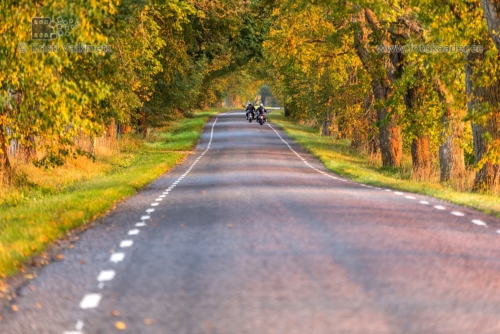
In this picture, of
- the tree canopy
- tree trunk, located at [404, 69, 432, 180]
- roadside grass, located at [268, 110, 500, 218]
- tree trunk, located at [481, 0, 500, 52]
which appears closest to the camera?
the tree canopy

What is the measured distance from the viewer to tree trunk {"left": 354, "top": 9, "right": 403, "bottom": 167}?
36844 mm

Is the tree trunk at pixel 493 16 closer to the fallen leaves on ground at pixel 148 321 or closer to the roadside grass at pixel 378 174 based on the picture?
the roadside grass at pixel 378 174

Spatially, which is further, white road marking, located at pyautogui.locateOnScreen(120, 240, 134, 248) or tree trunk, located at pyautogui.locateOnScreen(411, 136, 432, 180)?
tree trunk, located at pyautogui.locateOnScreen(411, 136, 432, 180)

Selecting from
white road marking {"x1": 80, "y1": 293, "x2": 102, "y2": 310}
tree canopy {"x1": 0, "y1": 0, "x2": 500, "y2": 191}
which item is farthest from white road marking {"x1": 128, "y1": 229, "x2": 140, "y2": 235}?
white road marking {"x1": 80, "y1": 293, "x2": 102, "y2": 310}

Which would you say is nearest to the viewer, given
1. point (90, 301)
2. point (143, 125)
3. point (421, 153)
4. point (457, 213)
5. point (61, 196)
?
point (90, 301)

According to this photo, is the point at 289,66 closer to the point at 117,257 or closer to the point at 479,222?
the point at 479,222

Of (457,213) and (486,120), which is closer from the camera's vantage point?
(457,213)

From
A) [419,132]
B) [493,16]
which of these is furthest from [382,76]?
[493,16]

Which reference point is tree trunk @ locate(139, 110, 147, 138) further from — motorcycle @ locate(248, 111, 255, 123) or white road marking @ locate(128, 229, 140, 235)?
white road marking @ locate(128, 229, 140, 235)

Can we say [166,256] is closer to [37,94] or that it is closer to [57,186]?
[37,94]

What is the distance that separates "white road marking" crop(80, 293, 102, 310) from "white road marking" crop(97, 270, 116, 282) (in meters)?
0.82

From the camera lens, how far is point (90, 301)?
30.1ft

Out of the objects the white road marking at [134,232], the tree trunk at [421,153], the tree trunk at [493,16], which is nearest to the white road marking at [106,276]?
the white road marking at [134,232]

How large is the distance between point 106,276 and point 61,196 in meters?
11.8
